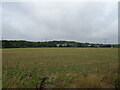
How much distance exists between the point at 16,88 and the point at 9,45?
7547 centimetres

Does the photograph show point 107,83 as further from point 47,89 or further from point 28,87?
point 28,87

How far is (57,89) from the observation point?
2729 millimetres

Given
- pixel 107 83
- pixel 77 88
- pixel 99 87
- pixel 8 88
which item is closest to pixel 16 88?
pixel 8 88

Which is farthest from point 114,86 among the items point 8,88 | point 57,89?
point 8,88

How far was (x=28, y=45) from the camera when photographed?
8275cm

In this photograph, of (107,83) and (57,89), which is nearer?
(57,89)

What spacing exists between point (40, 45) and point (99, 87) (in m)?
89.9

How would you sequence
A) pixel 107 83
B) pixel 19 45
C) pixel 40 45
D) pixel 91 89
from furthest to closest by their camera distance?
pixel 40 45 < pixel 19 45 < pixel 107 83 < pixel 91 89

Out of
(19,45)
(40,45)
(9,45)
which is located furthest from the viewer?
(40,45)

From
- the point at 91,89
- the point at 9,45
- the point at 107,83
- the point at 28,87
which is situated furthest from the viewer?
the point at 9,45

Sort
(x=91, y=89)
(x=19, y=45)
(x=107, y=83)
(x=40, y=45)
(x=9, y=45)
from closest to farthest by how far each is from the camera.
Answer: (x=91, y=89) < (x=107, y=83) < (x=9, y=45) < (x=19, y=45) < (x=40, y=45)

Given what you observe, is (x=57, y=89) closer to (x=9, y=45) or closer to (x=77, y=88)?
(x=77, y=88)

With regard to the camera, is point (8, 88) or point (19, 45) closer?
point (8, 88)

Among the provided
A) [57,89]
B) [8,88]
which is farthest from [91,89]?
[8,88]
